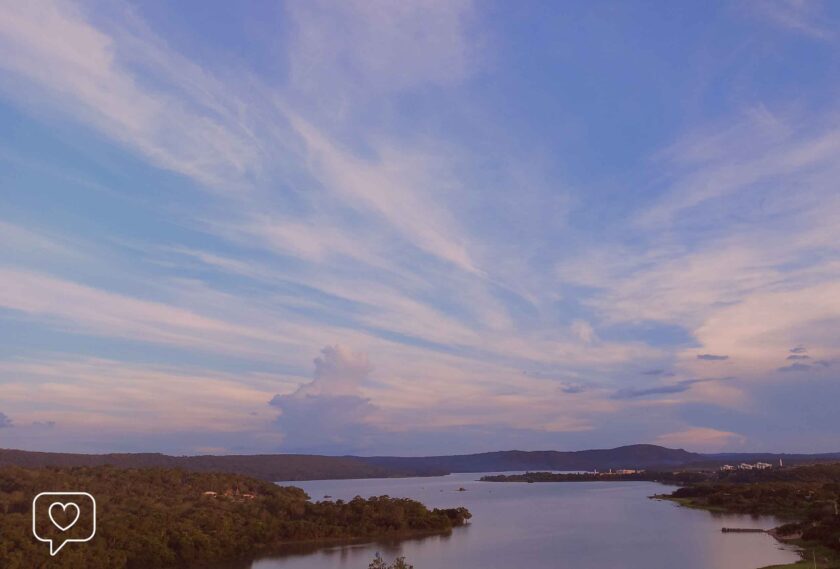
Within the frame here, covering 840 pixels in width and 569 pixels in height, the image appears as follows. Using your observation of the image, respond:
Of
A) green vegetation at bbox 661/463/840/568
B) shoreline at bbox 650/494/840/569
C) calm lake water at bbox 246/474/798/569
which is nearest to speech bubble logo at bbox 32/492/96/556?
calm lake water at bbox 246/474/798/569

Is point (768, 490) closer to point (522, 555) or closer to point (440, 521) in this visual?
point (440, 521)

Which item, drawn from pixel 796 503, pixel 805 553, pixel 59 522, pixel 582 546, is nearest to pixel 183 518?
pixel 59 522

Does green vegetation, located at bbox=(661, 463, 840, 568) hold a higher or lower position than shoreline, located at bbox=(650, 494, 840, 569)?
higher

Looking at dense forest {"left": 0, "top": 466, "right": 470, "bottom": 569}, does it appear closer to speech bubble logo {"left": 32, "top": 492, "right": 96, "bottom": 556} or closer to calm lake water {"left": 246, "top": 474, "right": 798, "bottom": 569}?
speech bubble logo {"left": 32, "top": 492, "right": 96, "bottom": 556}

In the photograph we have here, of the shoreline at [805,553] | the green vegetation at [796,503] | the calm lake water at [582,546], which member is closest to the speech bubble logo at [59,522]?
the calm lake water at [582,546]

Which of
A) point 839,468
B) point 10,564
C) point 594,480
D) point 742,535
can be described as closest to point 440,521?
point 742,535

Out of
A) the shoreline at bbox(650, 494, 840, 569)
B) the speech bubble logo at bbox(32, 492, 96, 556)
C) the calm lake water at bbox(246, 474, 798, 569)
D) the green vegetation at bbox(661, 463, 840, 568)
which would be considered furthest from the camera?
the calm lake water at bbox(246, 474, 798, 569)
